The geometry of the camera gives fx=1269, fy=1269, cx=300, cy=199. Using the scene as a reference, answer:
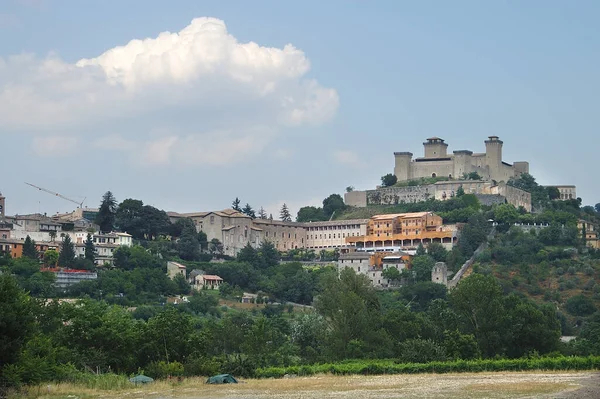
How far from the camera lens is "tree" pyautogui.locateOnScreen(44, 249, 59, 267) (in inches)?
4016

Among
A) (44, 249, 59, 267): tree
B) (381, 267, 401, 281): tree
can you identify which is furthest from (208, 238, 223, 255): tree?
(381, 267, 401, 281): tree

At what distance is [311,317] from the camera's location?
7038 cm

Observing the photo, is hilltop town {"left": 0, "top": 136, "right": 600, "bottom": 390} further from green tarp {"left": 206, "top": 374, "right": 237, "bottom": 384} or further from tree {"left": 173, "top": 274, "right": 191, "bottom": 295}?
green tarp {"left": 206, "top": 374, "right": 237, "bottom": 384}

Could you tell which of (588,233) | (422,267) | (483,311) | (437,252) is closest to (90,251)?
(422,267)

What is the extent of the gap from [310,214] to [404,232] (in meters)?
18.1

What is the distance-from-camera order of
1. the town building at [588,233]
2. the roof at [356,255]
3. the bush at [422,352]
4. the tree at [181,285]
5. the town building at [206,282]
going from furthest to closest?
the town building at [588,233], the roof at [356,255], the town building at [206,282], the tree at [181,285], the bush at [422,352]

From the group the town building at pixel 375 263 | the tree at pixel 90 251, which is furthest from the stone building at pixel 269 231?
the tree at pixel 90 251

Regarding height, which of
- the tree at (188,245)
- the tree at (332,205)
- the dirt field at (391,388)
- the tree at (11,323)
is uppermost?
the tree at (332,205)

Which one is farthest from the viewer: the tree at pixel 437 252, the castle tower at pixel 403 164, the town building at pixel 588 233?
the castle tower at pixel 403 164

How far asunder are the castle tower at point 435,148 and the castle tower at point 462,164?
8.87 ft

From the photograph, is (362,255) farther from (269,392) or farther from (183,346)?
(269,392)

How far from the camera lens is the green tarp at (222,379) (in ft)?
144

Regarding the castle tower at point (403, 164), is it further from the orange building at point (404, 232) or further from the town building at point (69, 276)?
the town building at point (69, 276)

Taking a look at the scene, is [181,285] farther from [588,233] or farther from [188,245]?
[588,233]
